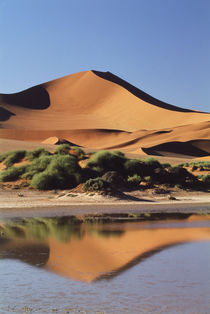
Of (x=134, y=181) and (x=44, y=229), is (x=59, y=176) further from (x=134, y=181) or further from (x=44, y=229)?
(x=44, y=229)

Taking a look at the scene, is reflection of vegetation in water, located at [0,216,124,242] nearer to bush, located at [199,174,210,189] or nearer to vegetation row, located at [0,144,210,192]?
vegetation row, located at [0,144,210,192]

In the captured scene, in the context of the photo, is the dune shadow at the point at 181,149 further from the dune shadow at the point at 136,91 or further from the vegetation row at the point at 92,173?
the vegetation row at the point at 92,173

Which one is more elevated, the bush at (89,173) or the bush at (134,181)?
the bush at (89,173)

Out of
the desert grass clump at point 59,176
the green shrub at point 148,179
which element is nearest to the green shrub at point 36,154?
the desert grass clump at point 59,176

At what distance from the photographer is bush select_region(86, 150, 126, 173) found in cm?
2512

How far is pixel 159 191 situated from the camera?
906 inches

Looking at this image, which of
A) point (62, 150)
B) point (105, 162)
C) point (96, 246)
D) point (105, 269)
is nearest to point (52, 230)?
point (96, 246)

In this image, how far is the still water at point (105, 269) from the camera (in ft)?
20.8

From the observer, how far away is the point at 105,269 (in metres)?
8.45

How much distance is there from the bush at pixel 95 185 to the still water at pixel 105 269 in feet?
23.1

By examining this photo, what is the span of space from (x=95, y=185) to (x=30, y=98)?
84896 millimetres

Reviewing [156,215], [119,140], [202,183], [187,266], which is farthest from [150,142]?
[187,266]

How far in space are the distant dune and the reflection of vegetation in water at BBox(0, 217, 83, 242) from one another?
125 ft

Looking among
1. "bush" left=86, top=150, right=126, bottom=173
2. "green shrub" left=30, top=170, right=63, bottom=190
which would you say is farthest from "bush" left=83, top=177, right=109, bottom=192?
"bush" left=86, top=150, right=126, bottom=173
